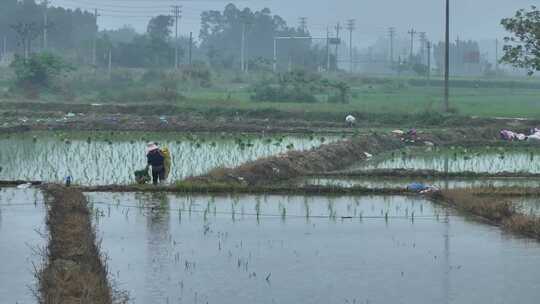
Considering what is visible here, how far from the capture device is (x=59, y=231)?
963 centimetres

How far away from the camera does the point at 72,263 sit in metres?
7.83

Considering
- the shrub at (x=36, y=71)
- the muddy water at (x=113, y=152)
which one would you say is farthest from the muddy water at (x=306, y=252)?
the shrub at (x=36, y=71)

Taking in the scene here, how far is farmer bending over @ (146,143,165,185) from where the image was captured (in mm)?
13977

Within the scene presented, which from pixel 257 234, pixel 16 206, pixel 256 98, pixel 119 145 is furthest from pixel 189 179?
pixel 256 98

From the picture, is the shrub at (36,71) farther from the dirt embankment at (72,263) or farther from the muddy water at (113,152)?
the dirt embankment at (72,263)

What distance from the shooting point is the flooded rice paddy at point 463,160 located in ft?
56.9

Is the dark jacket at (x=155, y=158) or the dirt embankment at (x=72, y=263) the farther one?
the dark jacket at (x=155, y=158)

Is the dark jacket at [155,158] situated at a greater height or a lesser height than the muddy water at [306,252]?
greater

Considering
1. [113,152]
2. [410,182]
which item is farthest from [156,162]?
[113,152]

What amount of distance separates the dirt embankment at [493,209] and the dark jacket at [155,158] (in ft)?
11.8

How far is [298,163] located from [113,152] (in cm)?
390

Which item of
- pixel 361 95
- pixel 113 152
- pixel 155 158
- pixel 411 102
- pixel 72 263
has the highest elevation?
pixel 361 95

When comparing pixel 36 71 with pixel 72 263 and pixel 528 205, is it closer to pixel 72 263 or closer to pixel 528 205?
pixel 528 205

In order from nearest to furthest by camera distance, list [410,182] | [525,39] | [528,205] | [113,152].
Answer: [528,205], [410,182], [113,152], [525,39]
